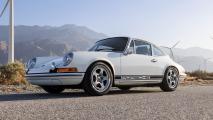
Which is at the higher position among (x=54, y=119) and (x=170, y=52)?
(x=170, y=52)

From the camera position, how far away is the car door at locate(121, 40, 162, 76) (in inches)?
375

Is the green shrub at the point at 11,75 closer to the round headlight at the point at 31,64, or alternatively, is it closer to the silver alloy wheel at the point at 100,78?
the round headlight at the point at 31,64

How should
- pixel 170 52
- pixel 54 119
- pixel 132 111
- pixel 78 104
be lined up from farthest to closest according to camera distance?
pixel 170 52 → pixel 78 104 → pixel 132 111 → pixel 54 119

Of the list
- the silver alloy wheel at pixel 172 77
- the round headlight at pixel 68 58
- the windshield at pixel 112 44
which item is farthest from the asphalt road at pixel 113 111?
the silver alloy wheel at pixel 172 77

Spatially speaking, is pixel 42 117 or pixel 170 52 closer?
pixel 42 117

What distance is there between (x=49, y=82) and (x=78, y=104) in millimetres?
1817

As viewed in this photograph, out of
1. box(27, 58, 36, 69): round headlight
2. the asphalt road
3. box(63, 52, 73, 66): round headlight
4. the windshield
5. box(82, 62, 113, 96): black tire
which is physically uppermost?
the windshield

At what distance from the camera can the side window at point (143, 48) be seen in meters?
10.1

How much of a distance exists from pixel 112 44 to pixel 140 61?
706 mm

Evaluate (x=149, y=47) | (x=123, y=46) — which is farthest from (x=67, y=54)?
(x=149, y=47)

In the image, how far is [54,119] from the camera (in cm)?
523

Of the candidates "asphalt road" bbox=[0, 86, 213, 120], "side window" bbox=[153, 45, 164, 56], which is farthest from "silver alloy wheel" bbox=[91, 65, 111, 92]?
"side window" bbox=[153, 45, 164, 56]

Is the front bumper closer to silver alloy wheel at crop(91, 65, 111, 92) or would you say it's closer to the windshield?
silver alloy wheel at crop(91, 65, 111, 92)

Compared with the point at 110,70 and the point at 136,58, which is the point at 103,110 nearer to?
the point at 110,70
